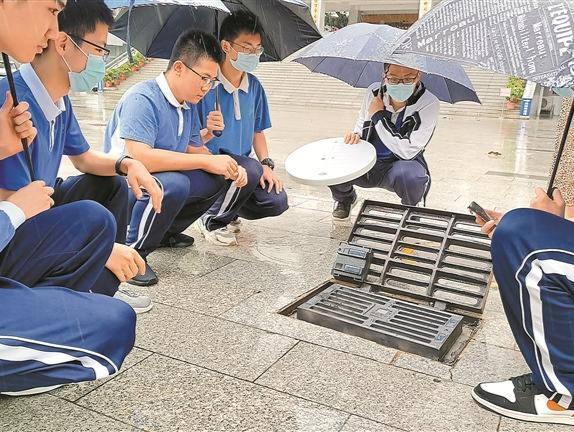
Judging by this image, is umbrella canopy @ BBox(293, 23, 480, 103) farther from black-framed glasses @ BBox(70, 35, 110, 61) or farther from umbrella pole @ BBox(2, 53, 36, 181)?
umbrella pole @ BBox(2, 53, 36, 181)

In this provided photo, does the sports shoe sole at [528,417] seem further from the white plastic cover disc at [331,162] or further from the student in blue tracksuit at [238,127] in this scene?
the student in blue tracksuit at [238,127]

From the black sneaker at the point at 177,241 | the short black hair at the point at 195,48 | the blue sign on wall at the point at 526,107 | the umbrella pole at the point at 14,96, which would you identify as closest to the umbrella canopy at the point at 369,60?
the short black hair at the point at 195,48

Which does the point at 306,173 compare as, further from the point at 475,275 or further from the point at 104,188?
the point at 104,188

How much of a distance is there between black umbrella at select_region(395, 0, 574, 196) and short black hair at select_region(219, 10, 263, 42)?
6.38 ft

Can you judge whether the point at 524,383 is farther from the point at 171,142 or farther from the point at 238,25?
the point at 238,25

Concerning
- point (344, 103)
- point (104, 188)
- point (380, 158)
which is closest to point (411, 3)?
point (344, 103)

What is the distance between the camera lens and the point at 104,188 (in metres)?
2.54

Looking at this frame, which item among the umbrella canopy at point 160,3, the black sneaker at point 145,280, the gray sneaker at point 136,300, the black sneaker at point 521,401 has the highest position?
the umbrella canopy at point 160,3

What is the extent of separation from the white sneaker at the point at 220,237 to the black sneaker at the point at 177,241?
121 mm

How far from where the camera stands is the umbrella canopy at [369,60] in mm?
3586

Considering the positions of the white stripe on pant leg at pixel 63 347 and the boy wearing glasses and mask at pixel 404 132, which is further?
the boy wearing glasses and mask at pixel 404 132

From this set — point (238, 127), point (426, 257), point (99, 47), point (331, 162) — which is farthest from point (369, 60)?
point (99, 47)

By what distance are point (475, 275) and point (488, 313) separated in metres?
0.24

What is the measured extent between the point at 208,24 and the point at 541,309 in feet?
9.81
